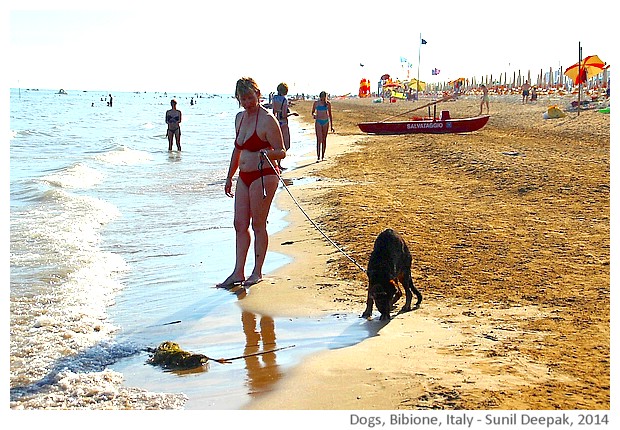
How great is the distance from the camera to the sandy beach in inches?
141

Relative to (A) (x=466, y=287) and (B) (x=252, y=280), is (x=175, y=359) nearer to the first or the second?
(B) (x=252, y=280)

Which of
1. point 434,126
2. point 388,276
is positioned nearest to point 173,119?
point 434,126

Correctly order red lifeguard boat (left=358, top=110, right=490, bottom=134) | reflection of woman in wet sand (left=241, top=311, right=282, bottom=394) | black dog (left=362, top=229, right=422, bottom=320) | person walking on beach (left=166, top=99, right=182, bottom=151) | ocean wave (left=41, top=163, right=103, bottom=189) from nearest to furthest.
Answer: reflection of woman in wet sand (left=241, top=311, right=282, bottom=394), black dog (left=362, top=229, right=422, bottom=320), ocean wave (left=41, top=163, right=103, bottom=189), person walking on beach (left=166, top=99, right=182, bottom=151), red lifeguard boat (left=358, top=110, right=490, bottom=134)

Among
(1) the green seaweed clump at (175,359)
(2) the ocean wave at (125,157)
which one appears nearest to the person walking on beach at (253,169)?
(1) the green seaweed clump at (175,359)

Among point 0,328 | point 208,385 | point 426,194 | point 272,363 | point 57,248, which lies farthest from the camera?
point 426,194

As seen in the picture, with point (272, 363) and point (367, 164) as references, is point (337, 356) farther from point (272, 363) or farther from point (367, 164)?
A: point (367, 164)

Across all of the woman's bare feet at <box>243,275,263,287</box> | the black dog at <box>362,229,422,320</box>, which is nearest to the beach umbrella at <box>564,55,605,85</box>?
the woman's bare feet at <box>243,275,263,287</box>

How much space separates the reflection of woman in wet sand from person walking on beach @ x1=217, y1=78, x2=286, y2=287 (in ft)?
3.37

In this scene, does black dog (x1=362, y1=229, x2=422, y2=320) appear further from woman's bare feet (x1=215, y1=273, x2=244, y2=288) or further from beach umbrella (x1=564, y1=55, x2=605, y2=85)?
beach umbrella (x1=564, y1=55, x2=605, y2=85)

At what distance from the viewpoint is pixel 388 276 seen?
16.4 feet

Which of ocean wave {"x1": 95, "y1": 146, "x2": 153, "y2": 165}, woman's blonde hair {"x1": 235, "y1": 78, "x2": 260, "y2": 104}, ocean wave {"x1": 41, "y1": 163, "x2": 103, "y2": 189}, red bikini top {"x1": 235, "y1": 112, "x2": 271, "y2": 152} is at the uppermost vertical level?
woman's blonde hair {"x1": 235, "y1": 78, "x2": 260, "y2": 104}
